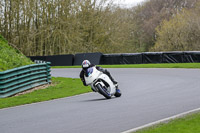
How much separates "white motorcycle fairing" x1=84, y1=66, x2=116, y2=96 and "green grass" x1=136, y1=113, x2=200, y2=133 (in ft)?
15.0

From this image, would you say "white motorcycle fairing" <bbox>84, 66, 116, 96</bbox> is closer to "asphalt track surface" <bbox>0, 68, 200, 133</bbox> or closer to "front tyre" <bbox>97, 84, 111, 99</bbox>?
"front tyre" <bbox>97, 84, 111, 99</bbox>

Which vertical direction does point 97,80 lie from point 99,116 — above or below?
below

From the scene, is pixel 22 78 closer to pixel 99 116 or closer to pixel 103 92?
pixel 103 92

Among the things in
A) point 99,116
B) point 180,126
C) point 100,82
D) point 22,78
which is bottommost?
point 22,78

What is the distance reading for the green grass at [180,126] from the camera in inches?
244

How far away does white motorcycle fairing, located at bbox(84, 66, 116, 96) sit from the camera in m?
11.4

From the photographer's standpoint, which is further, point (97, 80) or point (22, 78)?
point (22, 78)

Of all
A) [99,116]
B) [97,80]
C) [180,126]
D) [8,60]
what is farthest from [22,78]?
[180,126]

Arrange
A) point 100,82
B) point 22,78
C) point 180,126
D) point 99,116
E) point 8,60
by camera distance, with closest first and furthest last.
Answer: point 180,126 < point 99,116 < point 100,82 < point 22,78 < point 8,60

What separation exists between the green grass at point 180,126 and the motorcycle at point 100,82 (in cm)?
452

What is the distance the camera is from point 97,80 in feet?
37.8

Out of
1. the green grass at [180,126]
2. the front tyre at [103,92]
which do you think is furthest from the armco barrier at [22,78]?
the green grass at [180,126]

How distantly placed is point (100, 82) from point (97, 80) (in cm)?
11

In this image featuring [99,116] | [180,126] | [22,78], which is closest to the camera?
[180,126]
